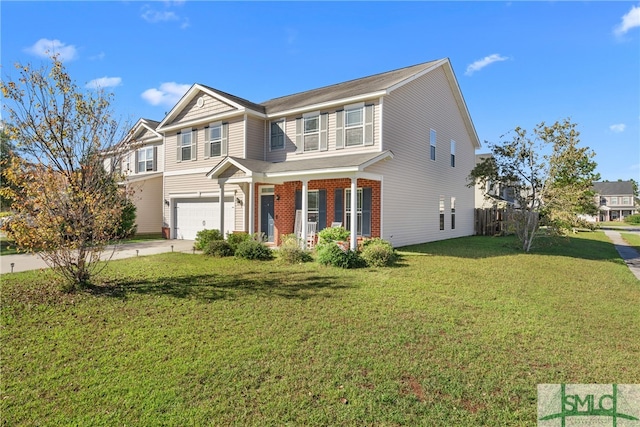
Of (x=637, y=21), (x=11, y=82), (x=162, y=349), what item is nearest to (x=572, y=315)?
(x=162, y=349)

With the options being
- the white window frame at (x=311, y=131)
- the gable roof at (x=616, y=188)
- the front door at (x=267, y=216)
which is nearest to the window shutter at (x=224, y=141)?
the front door at (x=267, y=216)

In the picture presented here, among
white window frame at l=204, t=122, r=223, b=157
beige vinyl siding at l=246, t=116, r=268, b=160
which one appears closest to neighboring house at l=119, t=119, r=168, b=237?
white window frame at l=204, t=122, r=223, b=157

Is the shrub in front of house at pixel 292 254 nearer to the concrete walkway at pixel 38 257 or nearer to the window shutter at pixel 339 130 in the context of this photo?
the concrete walkway at pixel 38 257

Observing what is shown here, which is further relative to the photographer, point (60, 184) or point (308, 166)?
point (308, 166)

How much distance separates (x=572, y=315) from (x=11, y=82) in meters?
11.9

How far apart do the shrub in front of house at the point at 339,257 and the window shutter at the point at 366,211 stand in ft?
10.9

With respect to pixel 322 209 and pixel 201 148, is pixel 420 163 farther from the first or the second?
pixel 201 148

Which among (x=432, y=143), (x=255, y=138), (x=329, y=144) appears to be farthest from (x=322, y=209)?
(x=432, y=143)

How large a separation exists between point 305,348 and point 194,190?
15533 millimetres

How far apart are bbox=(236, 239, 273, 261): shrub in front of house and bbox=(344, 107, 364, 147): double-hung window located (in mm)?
5685

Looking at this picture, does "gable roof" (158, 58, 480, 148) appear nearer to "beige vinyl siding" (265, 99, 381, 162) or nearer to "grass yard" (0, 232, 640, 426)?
"beige vinyl siding" (265, 99, 381, 162)

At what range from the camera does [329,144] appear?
14.9 meters

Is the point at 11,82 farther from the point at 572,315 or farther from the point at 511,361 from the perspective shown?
the point at 572,315

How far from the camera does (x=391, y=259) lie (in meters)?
10.8
